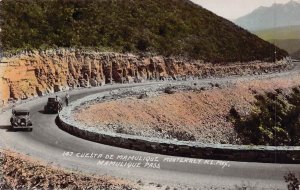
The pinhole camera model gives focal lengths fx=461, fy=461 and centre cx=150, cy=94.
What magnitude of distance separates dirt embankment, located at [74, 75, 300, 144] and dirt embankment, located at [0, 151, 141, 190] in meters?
12.2

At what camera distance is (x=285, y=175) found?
18953mm

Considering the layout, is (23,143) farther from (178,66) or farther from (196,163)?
(178,66)

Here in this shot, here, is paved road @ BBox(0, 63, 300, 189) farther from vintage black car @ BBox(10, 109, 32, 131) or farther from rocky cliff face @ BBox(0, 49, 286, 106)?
rocky cliff face @ BBox(0, 49, 286, 106)

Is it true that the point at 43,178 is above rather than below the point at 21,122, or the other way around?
below

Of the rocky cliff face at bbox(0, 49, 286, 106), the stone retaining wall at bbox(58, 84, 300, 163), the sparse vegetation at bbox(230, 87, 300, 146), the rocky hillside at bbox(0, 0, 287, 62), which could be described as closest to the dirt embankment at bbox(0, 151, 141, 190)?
the stone retaining wall at bbox(58, 84, 300, 163)

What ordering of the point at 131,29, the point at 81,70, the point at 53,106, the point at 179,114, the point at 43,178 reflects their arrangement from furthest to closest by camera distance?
the point at 131,29 → the point at 81,70 → the point at 179,114 → the point at 53,106 → the point at 43,178

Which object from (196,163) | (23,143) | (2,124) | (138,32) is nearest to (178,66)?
(138,32)

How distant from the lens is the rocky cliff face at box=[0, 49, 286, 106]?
46.0 meters

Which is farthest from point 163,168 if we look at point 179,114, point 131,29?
point 131,29

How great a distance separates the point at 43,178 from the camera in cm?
2000

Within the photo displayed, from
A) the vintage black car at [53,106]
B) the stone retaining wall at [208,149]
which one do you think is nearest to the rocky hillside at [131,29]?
the vintage black car at [53,106]

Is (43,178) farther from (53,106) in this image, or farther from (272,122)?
(272,122)

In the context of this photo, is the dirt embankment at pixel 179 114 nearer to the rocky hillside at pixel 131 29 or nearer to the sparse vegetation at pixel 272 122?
the sparse vegetation at pixel 272 122

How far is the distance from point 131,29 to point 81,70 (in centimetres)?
1667
